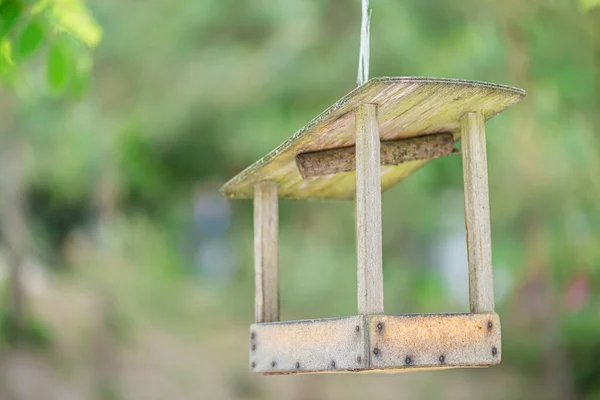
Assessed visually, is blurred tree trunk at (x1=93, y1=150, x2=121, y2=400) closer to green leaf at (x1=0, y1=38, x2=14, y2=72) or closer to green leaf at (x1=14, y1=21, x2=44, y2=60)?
green leaf at (x1=0, y1=38, x2=14, y2=72)

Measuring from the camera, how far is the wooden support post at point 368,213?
205 cm

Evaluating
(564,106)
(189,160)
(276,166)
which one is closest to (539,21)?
(564,106)

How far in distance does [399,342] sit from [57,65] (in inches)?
58.8

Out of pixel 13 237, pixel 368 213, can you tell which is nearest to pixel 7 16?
pixel 368 213

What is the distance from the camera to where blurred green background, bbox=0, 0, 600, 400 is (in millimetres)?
6730

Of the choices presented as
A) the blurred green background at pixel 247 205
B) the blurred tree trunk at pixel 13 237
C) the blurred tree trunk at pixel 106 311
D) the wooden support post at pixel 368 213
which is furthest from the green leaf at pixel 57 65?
the blurred tree trunk at pixel 13 237

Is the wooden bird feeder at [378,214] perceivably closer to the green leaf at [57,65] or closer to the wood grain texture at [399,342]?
the wood grain texture at [399,342]

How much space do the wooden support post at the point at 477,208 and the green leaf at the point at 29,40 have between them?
1.38m

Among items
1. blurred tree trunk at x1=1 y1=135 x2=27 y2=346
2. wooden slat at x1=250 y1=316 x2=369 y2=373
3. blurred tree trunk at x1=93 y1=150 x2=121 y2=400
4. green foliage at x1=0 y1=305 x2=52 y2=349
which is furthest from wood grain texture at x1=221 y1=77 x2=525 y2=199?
green foliage at x1=0 y1=305 x2=52 y2=349

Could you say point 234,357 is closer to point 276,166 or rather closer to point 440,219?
point 440,219

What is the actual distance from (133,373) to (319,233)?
127 inches

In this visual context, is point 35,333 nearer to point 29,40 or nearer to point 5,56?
point 5,56

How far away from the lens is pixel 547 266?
26.0 ft

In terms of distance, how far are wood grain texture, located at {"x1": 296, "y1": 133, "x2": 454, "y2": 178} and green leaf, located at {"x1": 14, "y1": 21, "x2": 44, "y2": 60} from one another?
37.8 inches
